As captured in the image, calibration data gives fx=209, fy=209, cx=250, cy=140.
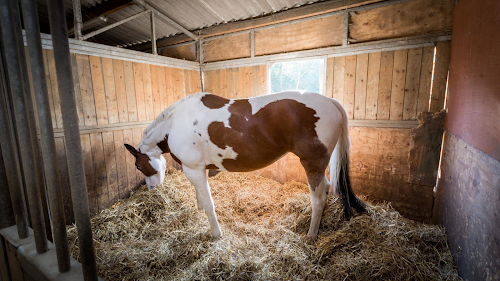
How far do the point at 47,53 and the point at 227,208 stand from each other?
291cm

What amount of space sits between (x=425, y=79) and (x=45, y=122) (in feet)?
12.3

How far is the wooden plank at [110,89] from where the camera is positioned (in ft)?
9.90

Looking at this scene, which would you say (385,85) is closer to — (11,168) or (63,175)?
(11,168)

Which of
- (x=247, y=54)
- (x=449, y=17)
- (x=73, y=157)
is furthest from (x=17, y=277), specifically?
(x=449, y=17)

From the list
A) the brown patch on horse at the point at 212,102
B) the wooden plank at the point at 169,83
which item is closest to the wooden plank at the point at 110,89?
the wooden plank at the point at 169,83

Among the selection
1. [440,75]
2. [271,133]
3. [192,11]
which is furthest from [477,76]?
[192,11]

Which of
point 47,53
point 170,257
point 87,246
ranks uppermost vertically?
point 47,53

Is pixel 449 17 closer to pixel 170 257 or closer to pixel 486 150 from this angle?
pixel 486 150

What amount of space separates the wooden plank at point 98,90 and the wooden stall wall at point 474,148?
13.3 feet

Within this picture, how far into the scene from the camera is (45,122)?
96 centimetres

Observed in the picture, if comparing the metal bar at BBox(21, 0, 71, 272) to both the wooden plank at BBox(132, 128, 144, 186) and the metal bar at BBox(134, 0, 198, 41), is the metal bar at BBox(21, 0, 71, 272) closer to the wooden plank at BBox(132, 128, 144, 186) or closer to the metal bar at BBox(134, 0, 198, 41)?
the wooden plank at BBox(132, 128, 144, 186)

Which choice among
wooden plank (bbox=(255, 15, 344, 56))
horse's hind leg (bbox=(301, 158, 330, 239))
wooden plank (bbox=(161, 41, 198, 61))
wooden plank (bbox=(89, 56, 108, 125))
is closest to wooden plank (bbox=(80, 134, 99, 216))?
wooden plank (bbox=(89, 56, 108, 125))

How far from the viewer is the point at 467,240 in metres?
1.64

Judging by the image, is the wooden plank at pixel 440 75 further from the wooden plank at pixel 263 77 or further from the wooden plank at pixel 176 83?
the wooden plank at pixel 176 83
